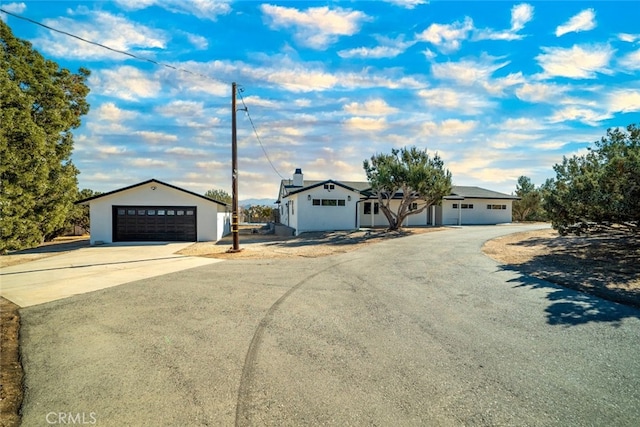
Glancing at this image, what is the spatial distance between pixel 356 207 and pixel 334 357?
21643 mm

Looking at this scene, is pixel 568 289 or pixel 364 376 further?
pixel 568 289

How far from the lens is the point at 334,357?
4.31 m

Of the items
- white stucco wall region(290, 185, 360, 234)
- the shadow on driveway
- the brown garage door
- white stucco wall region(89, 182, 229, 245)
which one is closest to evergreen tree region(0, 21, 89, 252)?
white stucco wall region(89, 182, 229, 245)

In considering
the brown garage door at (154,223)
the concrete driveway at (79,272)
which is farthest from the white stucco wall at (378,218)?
the concrete driveway at (79,272)

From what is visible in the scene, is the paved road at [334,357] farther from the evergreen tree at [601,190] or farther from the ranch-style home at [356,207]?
the ranch-style home at [356,207]

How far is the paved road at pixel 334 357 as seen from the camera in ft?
10.4

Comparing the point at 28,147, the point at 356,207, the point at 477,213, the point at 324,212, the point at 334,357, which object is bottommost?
the point at 334,357

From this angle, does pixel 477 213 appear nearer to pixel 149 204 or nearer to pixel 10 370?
pixel 149 204

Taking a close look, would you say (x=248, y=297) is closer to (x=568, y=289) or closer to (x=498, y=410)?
(x=498, y=410)

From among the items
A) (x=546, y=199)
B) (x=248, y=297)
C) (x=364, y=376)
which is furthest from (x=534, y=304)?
(x=546, y=199)

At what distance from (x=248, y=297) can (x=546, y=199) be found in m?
11.1

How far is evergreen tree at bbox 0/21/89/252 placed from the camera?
8039mm

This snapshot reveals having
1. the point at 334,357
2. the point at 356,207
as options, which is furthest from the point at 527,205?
the point at 334,357

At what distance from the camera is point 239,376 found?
149 inches
